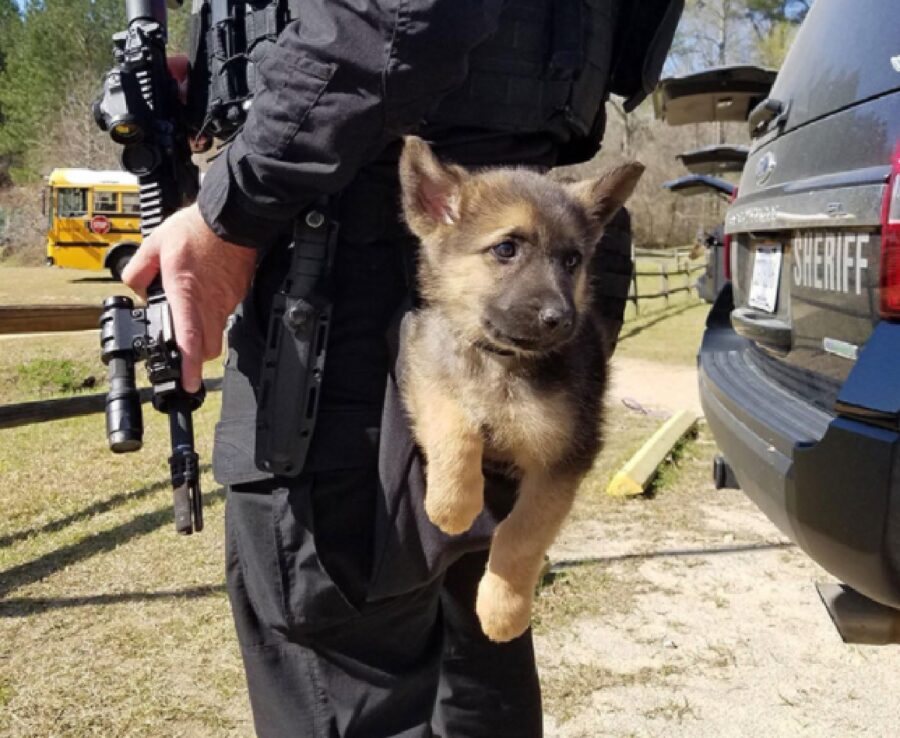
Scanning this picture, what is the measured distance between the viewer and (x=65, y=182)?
98.9 feet

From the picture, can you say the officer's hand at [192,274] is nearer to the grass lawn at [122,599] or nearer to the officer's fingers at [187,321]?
the officer's fingers at [187,321]

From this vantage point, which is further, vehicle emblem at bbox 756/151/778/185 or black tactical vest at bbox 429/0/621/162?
vehicle emblem at bbox 756/151/778/185

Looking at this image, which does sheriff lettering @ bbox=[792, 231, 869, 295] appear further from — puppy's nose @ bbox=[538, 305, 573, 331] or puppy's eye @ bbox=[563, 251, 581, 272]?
puppy's nose @ bbox=[538, 305, 573, 331]

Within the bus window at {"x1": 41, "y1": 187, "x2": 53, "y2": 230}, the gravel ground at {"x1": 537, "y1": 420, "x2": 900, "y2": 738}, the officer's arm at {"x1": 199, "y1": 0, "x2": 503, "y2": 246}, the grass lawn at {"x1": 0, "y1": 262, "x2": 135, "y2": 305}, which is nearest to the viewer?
the officer's arm at {"x1": 199, "y1": 0, "x2": 503, "y2": 246}

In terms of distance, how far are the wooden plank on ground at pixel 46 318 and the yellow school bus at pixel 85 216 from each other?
24.7 meters

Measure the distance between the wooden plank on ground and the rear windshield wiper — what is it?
409cm

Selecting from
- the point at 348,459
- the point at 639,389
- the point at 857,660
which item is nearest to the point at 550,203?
the point at 348,459

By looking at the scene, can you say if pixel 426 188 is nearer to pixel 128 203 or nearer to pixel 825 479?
pixel 825 479

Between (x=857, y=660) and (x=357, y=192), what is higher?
(x=357, y=192)

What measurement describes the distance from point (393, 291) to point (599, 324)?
58 cm

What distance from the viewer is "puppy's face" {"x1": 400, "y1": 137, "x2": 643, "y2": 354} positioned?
1886 mm

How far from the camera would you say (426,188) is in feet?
6.15

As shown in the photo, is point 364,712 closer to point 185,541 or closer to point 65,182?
point 185,541

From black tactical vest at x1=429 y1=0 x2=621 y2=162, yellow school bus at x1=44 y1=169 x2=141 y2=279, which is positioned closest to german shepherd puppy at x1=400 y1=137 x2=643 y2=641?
black tactical vest at x1=429 y1=0 x2=621 y2=162
